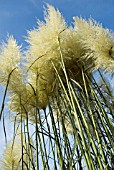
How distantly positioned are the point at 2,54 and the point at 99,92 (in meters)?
0.88

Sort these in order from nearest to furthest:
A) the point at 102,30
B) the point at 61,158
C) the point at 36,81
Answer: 1. the point at 61,158
2. the point at 102,30
3. the point at 36,81

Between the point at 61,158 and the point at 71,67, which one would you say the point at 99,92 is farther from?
the point at 61,158

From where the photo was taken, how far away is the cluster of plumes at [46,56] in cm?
253

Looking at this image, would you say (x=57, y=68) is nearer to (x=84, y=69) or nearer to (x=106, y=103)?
(x=84, y=69)

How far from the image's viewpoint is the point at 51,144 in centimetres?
244

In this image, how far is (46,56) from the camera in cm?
255

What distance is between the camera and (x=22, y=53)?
267 cm

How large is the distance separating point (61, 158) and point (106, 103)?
0.68 m

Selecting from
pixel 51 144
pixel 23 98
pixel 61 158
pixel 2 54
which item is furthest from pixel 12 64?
pixel 61 158

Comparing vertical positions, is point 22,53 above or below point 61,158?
above

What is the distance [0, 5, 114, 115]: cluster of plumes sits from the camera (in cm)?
253

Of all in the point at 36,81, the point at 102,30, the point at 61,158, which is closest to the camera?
the point at 61,158

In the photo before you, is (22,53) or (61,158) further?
(22,53)

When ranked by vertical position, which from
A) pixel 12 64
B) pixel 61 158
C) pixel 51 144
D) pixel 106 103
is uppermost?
pixel 12 64
